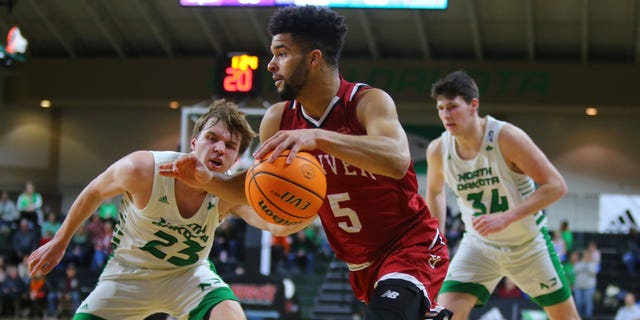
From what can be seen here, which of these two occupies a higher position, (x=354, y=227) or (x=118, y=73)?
(x=118, y=73)

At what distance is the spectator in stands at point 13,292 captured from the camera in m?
17.4

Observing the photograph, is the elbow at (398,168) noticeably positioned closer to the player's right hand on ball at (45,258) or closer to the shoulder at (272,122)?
the shoulder at (272,122)

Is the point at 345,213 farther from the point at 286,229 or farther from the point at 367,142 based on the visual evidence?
the point at 367,142

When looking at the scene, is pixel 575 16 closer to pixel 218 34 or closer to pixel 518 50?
pixel 518 50

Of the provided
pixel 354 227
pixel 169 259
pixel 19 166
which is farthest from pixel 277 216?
pixel 19 166

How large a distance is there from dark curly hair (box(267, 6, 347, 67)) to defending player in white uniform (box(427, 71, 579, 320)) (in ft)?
6.57

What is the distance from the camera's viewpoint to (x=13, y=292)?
683 inches

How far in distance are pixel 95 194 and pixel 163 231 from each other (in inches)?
19.0

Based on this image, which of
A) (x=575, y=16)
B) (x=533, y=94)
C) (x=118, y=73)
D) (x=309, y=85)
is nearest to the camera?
(x=309, y=85)

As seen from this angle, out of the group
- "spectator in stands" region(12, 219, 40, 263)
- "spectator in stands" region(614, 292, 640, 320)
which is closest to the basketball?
"spectator in stands" region(614, 292, 640, 320)

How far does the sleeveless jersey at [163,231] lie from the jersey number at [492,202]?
6.67 feet

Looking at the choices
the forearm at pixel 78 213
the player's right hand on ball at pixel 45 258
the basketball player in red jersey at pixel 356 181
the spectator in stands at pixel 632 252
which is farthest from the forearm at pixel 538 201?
the spectator in stands at pixel 632 252

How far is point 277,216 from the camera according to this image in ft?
13.0

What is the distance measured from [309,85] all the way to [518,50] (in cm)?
2115
